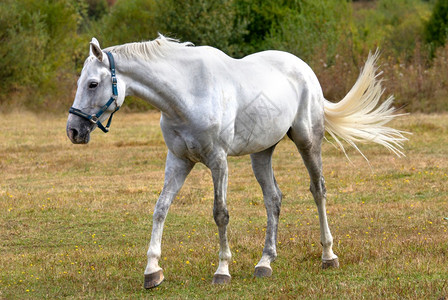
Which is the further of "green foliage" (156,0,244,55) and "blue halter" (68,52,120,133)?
"green foliage" (156,0,244,55)

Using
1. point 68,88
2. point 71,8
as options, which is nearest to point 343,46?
point 68,88

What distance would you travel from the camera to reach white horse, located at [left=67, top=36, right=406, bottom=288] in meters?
5.33

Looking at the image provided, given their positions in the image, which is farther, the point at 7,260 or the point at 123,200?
the point at 123,200

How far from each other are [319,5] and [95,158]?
2490 cm

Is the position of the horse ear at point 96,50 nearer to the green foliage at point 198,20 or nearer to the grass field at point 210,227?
the grass field at point 210,227

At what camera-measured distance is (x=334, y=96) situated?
2289 centimetres

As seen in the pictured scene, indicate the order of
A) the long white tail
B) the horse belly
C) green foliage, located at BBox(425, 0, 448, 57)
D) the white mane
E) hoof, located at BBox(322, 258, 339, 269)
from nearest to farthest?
the white mane, the horse belly, hoof, located at BBox(322, 258, 339, 269), the long white tail, green foliage, located at BBox(425, 0, 448, 57)

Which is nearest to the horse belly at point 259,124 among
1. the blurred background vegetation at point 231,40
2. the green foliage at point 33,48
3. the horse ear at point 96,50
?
the horse ear at point 96,50

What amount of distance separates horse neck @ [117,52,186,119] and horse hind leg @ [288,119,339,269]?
157cm

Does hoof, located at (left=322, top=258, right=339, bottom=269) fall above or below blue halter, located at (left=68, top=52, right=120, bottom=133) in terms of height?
below

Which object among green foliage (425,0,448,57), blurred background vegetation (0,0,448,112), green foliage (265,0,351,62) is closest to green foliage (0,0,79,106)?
blurred background vegetation (0,0,448,112)

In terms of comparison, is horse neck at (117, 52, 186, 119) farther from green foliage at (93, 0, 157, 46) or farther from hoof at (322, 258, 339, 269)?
green foliage at (93, 0, 157, 46)

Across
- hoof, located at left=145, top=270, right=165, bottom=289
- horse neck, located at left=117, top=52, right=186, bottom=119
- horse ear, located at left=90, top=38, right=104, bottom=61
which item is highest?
horse ear, located at left=90, top=38, right=104, bottom=61

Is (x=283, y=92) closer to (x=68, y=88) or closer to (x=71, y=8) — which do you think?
(x=68, y=88)
